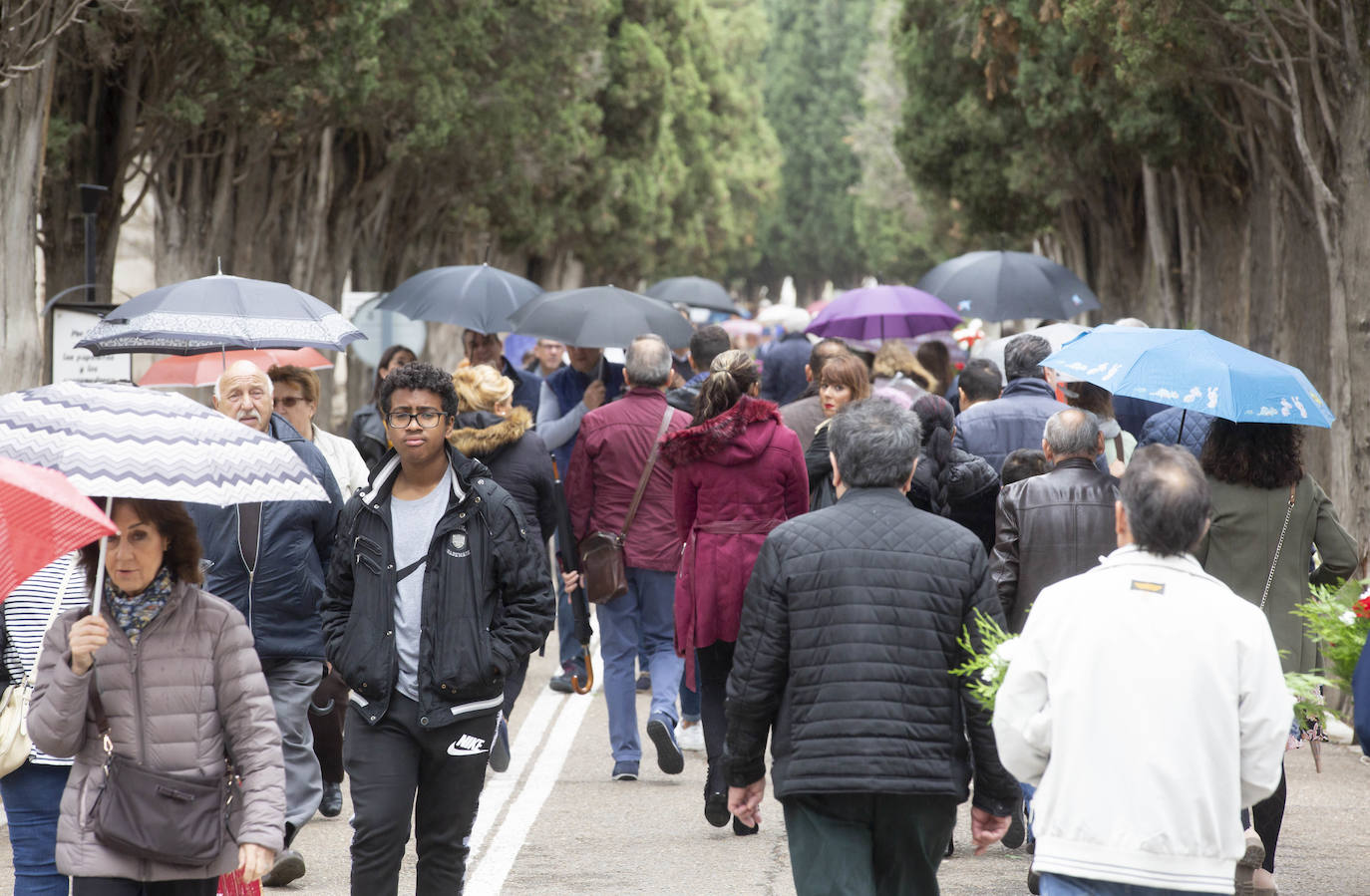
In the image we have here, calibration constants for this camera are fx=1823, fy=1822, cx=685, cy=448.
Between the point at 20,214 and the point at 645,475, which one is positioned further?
the point at 20,214

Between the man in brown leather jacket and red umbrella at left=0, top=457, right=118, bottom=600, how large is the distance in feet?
11.9

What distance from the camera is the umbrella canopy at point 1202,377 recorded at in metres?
6.02

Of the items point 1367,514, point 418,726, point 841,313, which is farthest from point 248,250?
point 418,726

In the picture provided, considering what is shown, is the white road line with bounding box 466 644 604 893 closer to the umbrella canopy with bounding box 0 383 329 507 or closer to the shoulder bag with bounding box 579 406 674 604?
the shoulder bag with bounding box 579 406 674 604

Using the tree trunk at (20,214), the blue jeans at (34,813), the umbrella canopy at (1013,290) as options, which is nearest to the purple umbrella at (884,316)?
the umbrella canopy at (1013,290)

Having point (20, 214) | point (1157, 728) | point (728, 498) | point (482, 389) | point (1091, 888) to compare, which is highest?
point (20, 214)

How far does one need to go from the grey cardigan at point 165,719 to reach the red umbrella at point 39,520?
46 cm

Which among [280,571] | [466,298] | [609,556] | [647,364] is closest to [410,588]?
[280,571]

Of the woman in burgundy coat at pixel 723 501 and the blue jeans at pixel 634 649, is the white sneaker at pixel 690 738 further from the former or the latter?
the woman in burgundy coat at pixel 723 501

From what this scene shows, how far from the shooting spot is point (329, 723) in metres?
7.67

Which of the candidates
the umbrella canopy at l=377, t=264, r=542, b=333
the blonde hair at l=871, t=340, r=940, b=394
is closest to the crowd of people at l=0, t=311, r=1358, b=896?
the blonde hair at l=871, t=340, r=940, b=394

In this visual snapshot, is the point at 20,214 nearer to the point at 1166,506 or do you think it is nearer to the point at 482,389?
the point at 482,389

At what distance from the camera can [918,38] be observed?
24.0 meters

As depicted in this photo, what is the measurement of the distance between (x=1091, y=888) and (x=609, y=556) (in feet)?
15.9
